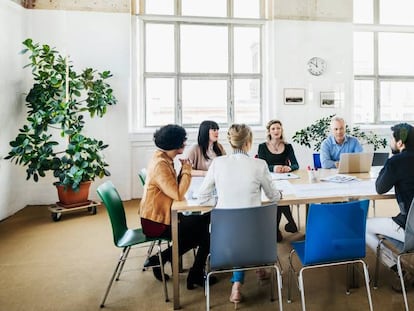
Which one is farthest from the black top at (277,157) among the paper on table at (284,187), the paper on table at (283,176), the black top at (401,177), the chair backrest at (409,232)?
the chair backrest at (409,232)

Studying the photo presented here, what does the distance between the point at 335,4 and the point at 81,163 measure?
5051mm

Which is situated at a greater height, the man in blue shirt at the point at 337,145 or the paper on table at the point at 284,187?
the man in blue shirt at the point at 337,145

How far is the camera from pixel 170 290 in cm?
248

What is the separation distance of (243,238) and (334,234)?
0.52 meters

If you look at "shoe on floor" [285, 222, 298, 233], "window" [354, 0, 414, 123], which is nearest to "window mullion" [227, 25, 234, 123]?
"window" [354, 0, 414, 123]

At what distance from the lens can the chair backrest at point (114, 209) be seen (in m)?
2.25

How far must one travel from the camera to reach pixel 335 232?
1853 mm

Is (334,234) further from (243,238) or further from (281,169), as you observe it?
(281,169)

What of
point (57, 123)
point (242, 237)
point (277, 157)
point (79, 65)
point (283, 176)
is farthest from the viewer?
point (79, 65)

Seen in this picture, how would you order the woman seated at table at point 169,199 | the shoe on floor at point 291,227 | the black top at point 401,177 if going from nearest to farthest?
the black top at point 401,177 → the woman seated at table at point 169,199 → the shoe on floor at point 291,227

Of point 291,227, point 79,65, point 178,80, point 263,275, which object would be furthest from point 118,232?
point 178,80

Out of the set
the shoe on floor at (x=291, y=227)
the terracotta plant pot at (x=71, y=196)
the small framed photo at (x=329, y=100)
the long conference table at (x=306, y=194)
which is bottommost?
the shoe on floor at (x=291, y=227)

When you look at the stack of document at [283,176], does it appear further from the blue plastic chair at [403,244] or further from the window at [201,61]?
the window at [201,61]

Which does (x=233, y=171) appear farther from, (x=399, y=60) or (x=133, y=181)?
(x=399, y=60)
